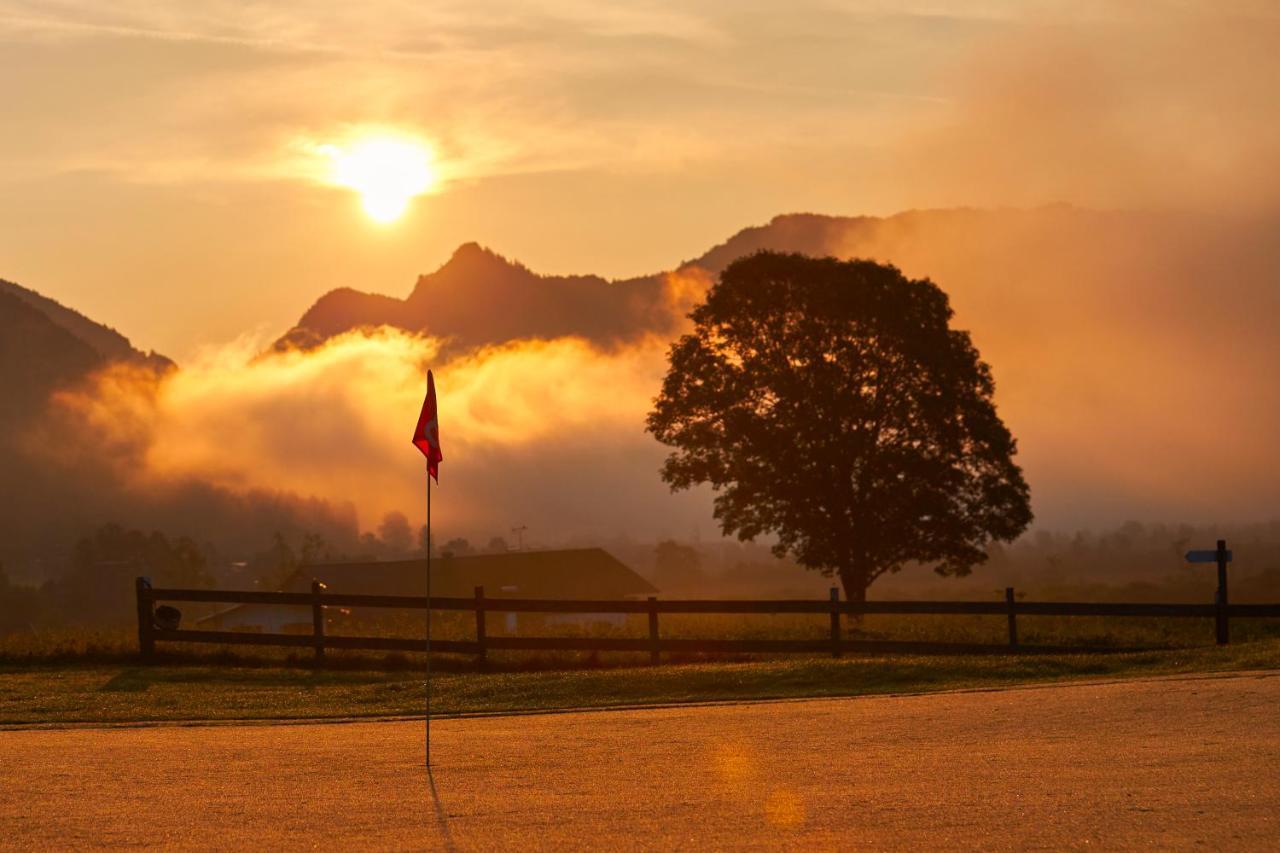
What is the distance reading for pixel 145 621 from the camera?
101ft

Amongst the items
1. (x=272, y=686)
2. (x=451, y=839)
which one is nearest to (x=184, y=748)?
(x=451, y=839)

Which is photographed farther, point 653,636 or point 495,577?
point 495,577

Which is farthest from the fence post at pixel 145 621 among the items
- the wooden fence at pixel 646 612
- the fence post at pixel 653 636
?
the fence post at pixel 653 636

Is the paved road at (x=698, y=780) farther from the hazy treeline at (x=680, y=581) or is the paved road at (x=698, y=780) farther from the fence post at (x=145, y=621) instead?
the hazy treeline at (x=680, y=581)

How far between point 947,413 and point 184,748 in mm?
31651

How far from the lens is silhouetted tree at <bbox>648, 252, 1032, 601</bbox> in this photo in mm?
46125

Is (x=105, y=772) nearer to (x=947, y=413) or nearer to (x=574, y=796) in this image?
(x=574, y=796)

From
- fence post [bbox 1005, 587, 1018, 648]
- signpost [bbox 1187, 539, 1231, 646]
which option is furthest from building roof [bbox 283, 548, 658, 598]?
signpost [bbox 1187, 539, 1231, 646]

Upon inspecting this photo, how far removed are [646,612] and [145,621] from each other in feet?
30.5

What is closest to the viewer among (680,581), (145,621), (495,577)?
(145,621)

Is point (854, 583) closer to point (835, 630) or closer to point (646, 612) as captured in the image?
point (835, 630)

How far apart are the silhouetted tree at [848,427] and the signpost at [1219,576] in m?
15.5

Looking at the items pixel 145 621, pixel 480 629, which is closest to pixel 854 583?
pixel 480 629

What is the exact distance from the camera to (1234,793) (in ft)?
44.6
